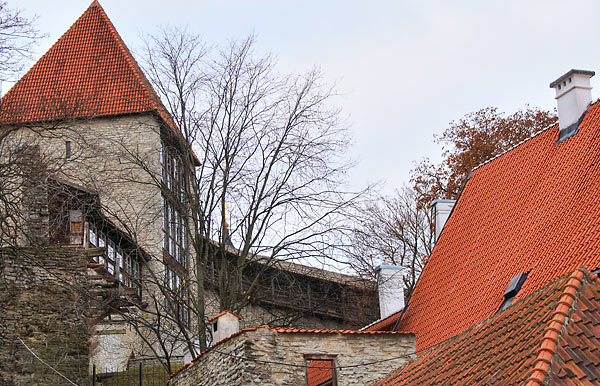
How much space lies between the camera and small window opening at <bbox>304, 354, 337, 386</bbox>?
16.0 m

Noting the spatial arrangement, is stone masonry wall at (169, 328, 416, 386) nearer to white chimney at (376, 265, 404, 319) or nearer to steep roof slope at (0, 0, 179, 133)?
white chimney at (376, 265, 404, 319)

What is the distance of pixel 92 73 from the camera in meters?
34.2

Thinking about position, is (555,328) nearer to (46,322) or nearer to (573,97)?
(573,97)

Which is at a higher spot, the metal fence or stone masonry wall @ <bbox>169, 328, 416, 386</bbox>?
the metal fence

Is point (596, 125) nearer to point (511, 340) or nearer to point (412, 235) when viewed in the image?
point (511, 340)

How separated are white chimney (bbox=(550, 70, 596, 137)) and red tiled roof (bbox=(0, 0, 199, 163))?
57.1 ft

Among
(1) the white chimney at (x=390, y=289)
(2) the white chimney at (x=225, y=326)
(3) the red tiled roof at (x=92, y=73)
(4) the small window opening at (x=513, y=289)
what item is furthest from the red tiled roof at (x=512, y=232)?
(3) the red tiled roof at (x=92, y=73)

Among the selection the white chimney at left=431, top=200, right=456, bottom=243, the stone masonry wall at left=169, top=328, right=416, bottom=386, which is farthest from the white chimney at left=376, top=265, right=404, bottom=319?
the stone masonry wall at left=169, top=328, right=416, bottom=386

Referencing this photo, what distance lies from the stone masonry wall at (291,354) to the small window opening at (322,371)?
0.08 metres

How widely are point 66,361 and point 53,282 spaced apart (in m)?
1.65

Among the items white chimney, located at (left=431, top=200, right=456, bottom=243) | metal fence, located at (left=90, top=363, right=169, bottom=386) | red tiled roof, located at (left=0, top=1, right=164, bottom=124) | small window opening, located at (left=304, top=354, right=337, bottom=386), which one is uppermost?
red tiled roof, located at (left=0, top=1, right=164, bottom=124)

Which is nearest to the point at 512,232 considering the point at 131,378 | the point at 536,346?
the point at 536,346

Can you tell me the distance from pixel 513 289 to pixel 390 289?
6.54 metres

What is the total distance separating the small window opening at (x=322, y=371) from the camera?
15992mm
